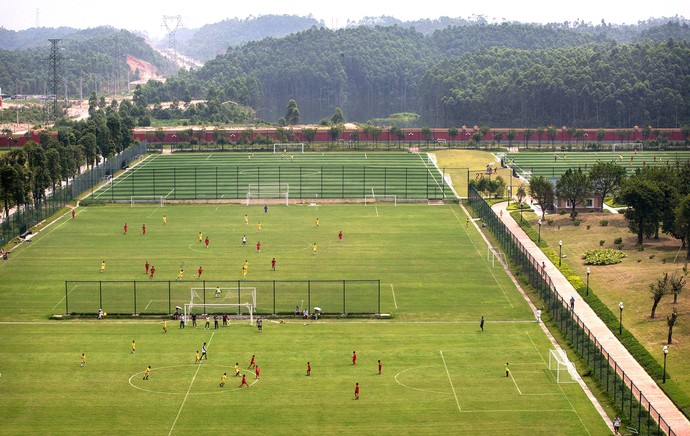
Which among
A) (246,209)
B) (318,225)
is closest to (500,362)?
(318,225)

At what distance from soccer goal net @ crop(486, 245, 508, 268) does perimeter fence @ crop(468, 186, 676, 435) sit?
0.66 meters

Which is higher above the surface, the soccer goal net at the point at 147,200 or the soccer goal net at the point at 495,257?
the soccer goal net at the point at 147,200

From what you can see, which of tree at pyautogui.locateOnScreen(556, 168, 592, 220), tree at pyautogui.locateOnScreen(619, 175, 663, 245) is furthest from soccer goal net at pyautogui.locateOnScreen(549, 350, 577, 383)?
tree at pyautogui.locateOnScreen(556, 168, 592, 220)

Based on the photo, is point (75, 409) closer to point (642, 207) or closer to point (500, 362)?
point (500, 362)

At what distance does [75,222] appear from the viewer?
11588cm

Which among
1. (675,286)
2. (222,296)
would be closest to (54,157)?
(222,296)

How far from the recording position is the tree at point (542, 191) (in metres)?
118

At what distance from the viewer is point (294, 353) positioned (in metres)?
68.1

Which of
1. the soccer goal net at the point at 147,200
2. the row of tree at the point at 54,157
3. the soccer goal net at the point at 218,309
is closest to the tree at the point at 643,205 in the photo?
the soccer goal net at the point at 218,309

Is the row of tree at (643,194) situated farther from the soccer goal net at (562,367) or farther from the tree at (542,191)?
the soccer goal net at (562,367)

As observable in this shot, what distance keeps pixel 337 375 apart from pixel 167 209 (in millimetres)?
66113

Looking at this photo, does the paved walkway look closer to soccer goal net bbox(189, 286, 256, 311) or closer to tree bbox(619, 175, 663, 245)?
tree bbox(619, 175, 663, 245)

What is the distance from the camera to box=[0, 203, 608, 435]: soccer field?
57.2 meters

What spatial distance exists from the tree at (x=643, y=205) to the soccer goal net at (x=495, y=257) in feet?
46.1
